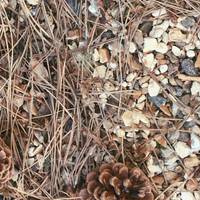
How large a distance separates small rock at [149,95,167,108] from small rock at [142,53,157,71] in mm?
85

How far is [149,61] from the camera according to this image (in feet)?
4.08

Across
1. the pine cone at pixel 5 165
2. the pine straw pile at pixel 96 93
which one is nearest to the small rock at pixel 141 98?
the pine straw pile at pixel 96 93

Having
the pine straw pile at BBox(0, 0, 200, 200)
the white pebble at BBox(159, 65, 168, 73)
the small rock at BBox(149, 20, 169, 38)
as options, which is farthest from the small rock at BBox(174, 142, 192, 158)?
the small rock at BBox(149, 20, 169, 38)

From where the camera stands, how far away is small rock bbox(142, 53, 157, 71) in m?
1.24

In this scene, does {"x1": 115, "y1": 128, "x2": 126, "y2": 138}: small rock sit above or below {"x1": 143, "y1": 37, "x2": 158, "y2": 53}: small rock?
below

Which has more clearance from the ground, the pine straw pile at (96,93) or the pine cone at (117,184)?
the pine straw pile at (96,93)

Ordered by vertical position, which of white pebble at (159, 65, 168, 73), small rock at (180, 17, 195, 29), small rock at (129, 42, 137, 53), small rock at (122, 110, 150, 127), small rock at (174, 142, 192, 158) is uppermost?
small rock at (180, 17, 195, 29)

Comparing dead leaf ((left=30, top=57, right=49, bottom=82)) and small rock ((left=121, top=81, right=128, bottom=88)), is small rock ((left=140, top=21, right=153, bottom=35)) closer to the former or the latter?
small rock ((left=121, top=81, right=128, bottom=88))

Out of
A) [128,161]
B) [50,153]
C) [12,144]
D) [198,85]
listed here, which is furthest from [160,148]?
[12,144]

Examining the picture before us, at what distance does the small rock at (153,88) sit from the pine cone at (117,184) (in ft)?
0.72

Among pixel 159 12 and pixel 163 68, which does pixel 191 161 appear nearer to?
pixel 163 68

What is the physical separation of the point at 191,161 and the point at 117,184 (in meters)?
0.22

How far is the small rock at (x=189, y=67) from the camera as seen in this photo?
123cm

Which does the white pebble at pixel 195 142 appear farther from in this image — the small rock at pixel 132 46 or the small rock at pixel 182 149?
the small rock at pixel 132 46
